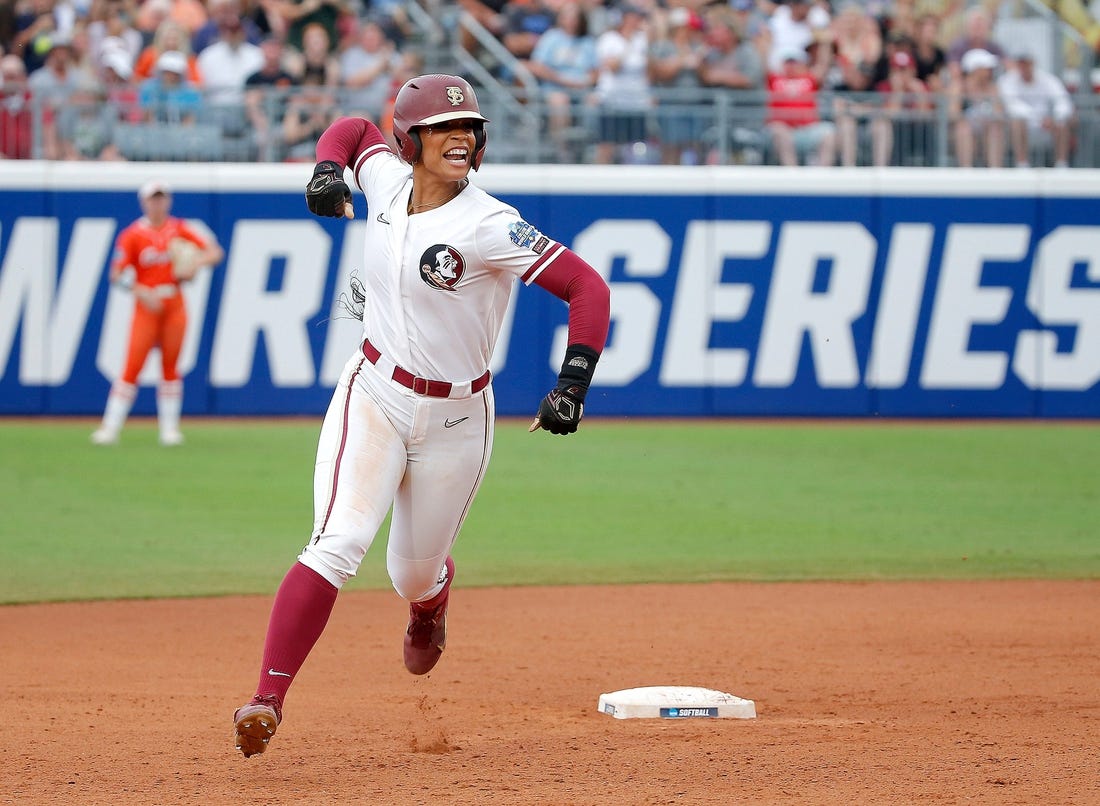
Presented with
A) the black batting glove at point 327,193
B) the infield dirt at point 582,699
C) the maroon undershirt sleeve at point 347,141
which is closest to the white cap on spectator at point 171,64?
the infield dirt at point 582,699

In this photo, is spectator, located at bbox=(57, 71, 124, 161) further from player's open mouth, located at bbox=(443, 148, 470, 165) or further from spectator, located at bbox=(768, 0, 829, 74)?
player's open mouth, located at bbox=(443, 148, 470, 165)

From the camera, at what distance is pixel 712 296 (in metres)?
16.7

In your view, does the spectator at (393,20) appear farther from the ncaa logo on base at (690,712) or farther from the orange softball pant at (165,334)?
the ncaa logo on base at (690,712)

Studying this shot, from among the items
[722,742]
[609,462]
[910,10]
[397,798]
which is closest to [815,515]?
[609,462]

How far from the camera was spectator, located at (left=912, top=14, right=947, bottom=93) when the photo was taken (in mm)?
17859

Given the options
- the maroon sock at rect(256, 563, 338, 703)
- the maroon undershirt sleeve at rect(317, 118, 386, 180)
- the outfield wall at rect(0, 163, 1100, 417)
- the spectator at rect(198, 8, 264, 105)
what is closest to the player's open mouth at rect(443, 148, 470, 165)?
the maroon undershirt sleeve at rect(317, 118, 386, 180)

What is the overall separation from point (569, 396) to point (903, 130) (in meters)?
12.7

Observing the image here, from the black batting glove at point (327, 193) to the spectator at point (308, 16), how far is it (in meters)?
12.5

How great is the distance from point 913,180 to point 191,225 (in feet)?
24.6

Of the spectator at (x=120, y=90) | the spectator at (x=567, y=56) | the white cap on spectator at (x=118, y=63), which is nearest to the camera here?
the spectator at (x=120, y=90)

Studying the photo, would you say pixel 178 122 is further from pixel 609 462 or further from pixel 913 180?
pixel 913 180

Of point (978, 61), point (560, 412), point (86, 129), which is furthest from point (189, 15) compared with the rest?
point (560, 412)

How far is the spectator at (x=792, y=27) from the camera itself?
18234mm

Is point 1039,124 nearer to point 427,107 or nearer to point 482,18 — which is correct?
point 482,18
